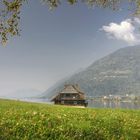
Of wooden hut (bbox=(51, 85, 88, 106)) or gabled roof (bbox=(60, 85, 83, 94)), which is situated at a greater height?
gabled roof (bbox=(60, 85, 83, 94))

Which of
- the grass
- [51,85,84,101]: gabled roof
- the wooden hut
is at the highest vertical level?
[51,85,84,101]: gabled roof

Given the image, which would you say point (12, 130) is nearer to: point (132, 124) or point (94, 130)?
point (94, 130)

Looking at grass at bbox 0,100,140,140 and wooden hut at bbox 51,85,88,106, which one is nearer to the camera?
grass at bbox 0,100,140,140

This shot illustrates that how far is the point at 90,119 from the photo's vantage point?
69.0ft

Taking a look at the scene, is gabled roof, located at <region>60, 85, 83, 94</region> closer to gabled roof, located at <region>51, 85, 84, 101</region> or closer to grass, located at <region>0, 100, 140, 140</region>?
gabled roof, located at <region>51, 85, 84, 101</region>

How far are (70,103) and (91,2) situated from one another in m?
99.8

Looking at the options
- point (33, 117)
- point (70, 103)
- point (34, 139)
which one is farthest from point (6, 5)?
point (70, 103)

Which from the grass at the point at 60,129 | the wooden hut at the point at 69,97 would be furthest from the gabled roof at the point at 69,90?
the grass at the point at 60,129

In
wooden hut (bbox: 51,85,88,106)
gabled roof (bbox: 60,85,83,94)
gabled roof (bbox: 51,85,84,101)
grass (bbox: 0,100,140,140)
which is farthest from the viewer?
gabled roof (bbox: 60,85,83,94)

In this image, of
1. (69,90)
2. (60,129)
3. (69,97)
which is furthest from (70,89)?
(60,129)

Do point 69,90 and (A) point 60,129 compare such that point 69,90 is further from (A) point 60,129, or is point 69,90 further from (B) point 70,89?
(A) point 60,129

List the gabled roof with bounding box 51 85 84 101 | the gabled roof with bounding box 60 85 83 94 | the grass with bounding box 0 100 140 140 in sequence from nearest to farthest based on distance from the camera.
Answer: the grass with bounding box 0 100 140 140
the gabled roof with bounding box 51 85 84 101
the gabled roof with bounding box 60 85 83 94

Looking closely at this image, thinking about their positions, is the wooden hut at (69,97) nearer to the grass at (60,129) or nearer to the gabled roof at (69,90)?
the gabled roof at (69,90)

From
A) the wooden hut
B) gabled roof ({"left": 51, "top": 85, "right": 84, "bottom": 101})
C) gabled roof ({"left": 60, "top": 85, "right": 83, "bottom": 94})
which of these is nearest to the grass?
the wooden hut
